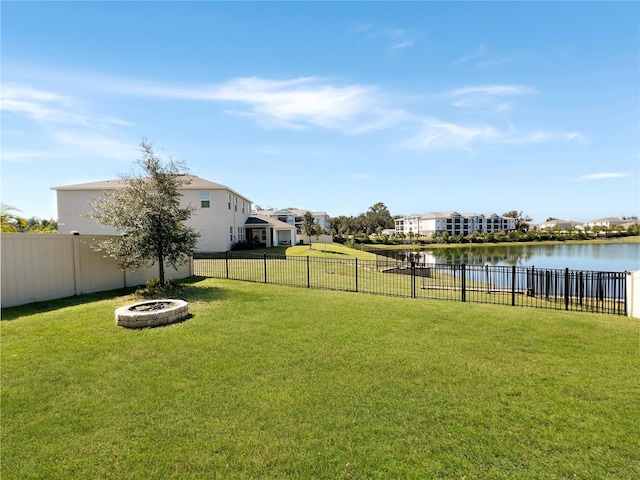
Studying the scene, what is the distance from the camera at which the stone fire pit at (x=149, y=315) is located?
7031 millimetres

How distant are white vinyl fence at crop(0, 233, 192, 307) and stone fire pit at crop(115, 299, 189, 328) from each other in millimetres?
3284

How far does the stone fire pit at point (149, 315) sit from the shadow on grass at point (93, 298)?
2.01 metres

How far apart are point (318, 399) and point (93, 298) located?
844 centimetres

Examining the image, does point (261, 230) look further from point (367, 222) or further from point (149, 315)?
point (367, 222)

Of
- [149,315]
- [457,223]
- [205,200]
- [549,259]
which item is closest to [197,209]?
[205,200]

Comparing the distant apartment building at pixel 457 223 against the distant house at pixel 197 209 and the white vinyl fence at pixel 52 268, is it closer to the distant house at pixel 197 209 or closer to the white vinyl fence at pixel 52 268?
the distant house at pixel 197 209

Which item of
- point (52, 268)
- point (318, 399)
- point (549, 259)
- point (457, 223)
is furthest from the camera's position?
point (457, 223)

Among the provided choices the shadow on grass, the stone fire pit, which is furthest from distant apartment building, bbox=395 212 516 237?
the stone fire pit

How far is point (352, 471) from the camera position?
3.12 meters

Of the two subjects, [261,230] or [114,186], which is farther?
[261,230]

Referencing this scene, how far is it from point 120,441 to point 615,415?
215 inches

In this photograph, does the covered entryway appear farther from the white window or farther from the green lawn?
the green lawn

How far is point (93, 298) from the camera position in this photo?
32.2ft

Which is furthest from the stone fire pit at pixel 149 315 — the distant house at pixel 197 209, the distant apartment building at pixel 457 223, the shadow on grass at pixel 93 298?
the distant apartment building at pixel 457 223
